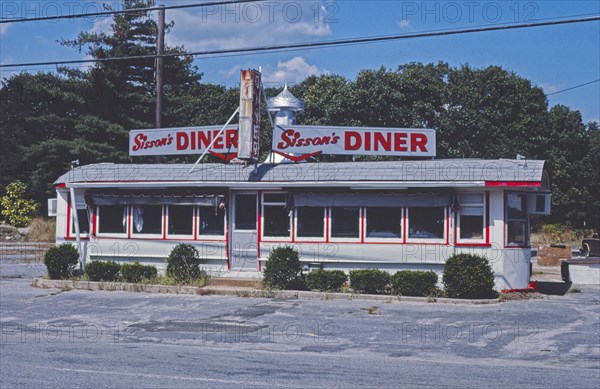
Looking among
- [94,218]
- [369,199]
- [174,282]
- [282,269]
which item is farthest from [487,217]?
[94,218]

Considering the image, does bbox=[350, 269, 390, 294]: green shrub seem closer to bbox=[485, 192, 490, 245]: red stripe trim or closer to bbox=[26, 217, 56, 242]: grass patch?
bbox=[485, 192, 490, 245]: red stripe trim

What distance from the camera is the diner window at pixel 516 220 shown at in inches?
777

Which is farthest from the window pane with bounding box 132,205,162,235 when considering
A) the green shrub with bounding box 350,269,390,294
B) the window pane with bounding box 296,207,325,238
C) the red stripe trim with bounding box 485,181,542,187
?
the red stripe trim with bounding box 485,181,542,187

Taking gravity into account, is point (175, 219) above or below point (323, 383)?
above

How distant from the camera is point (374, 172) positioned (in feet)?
67.3

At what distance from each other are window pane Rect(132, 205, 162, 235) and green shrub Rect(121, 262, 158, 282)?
1.48 metres

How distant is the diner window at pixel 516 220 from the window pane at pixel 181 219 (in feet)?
29.6

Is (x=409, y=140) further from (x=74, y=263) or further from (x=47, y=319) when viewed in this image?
(x=47, y=319)

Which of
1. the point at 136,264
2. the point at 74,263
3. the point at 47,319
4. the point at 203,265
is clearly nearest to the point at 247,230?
the point at 203,265

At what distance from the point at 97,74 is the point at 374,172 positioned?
105 feet

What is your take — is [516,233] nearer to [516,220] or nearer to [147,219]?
[516,220]

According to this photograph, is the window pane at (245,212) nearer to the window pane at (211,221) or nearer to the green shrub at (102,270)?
the window pane at (211,221)

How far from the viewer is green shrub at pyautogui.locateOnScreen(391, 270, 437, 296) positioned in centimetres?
1891

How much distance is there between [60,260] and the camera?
2173cm
